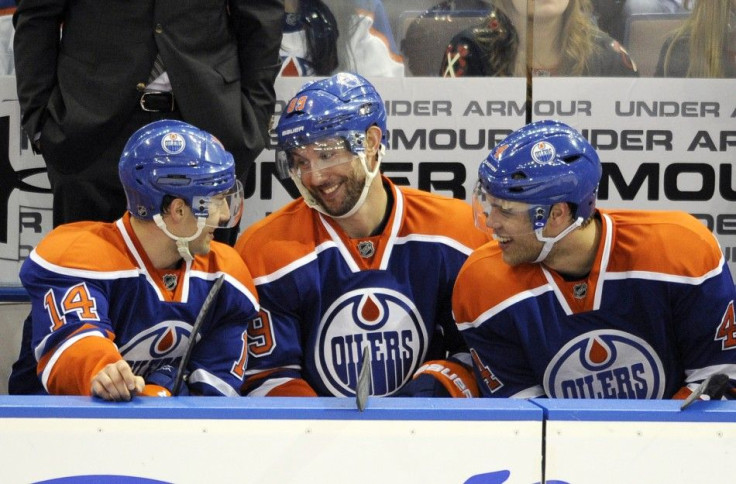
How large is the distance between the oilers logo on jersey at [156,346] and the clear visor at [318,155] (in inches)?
19.0

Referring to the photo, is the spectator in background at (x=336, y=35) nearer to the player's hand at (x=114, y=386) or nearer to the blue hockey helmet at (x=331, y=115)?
the blue hockey helmet at (x=331, y=115)

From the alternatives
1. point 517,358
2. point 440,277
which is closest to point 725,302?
point 517,358

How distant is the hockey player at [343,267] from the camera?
2598 mm

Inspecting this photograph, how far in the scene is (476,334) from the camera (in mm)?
2467

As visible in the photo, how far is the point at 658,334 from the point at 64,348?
4.10ft

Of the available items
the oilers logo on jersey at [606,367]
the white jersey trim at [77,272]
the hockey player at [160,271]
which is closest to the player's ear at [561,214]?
the oilers logo on jersey at [606,367]

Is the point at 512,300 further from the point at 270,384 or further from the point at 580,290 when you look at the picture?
the point at 270,384

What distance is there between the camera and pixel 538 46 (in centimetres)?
327

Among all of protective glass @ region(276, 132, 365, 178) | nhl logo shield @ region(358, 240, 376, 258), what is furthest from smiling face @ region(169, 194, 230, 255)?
nhl logo shield @ region(358, 240, 376, 258)

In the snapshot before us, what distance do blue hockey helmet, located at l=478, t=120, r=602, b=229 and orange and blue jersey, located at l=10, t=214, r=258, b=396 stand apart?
62cm

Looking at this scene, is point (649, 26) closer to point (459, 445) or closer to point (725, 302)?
point (725, 302)

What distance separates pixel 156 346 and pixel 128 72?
2.55ft

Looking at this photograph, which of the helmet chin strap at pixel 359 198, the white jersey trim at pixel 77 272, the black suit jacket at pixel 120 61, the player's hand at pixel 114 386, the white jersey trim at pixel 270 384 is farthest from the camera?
the black suit jacket at pixel 120 61

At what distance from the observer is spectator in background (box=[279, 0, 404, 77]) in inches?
129
